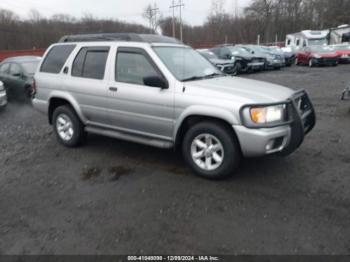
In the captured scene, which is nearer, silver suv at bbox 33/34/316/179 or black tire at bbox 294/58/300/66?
silver suv at bbox 33/34/316/179

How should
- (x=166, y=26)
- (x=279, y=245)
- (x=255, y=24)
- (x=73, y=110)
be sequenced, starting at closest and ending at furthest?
(x=279, y=245), (x=73, y=110), (x=166, y=26), (x=255, y=24)

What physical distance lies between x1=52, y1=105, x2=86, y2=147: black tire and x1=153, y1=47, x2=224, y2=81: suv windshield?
1.97m

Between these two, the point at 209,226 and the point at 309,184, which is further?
the point at 309,184

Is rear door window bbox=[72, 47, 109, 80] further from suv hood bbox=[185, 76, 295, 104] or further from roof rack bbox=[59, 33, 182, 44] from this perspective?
suv hood bbox=[185, 76, 295, 104]

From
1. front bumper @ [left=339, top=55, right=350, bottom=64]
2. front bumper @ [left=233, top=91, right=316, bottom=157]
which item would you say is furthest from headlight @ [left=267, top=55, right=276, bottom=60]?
front bumper @ [left=233, top=91, right=316, bottom=157]

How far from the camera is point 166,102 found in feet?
14.3

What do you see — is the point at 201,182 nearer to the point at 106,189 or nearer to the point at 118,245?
the point at 106,189

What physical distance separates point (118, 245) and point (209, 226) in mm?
927

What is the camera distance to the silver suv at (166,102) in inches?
155

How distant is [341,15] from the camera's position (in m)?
49.8

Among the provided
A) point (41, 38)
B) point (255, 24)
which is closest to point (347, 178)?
point (41, 38)

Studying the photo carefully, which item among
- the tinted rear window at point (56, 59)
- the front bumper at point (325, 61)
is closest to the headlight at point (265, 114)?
the tinted rear window at point (56, 59)

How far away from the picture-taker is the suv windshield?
4.59 metres

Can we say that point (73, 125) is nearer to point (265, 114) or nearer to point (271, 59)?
point (265, 114)
